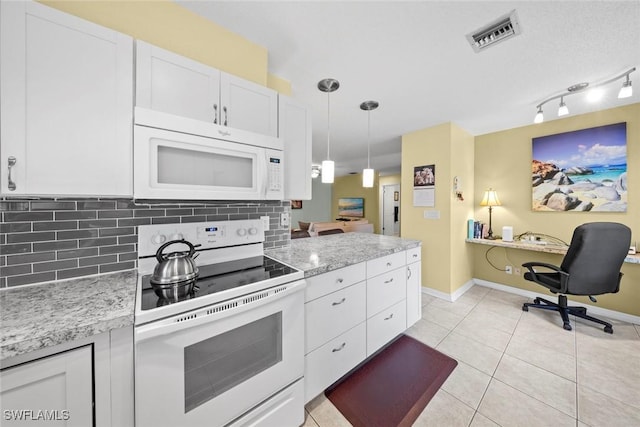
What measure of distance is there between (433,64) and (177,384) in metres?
2.62

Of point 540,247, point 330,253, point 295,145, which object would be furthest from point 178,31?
point 540,247

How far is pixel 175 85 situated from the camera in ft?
3.93

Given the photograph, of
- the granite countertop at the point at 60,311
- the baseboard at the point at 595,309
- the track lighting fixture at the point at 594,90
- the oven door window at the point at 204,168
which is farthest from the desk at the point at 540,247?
the granite countertop at the point at 60,311

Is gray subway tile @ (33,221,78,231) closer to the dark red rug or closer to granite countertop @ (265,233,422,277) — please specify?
granite countertop @ (265,233,422,277)

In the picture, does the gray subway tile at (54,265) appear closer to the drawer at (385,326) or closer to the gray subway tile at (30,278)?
the gray subway tile at (30,278)

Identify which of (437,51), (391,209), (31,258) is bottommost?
(31,258)

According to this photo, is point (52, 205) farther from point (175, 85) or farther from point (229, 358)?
point (229, 358)

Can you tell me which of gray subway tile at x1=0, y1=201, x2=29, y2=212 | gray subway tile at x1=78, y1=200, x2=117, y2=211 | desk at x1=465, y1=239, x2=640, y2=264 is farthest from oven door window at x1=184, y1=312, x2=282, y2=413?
desk at x1=465, y1=239, x2=640, y2=264

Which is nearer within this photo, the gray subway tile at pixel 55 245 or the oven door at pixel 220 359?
the oven door at pixel 220 359

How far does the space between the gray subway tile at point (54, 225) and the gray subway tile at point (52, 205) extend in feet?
0.22

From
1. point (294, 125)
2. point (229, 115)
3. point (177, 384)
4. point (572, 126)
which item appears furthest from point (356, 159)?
point (177, 384)

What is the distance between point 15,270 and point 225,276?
0.93 metres

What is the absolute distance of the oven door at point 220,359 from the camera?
2.80ft

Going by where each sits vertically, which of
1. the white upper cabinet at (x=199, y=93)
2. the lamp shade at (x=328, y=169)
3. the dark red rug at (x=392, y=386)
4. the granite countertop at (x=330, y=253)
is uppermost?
the white upper cabinet at (x=199, y=93)
